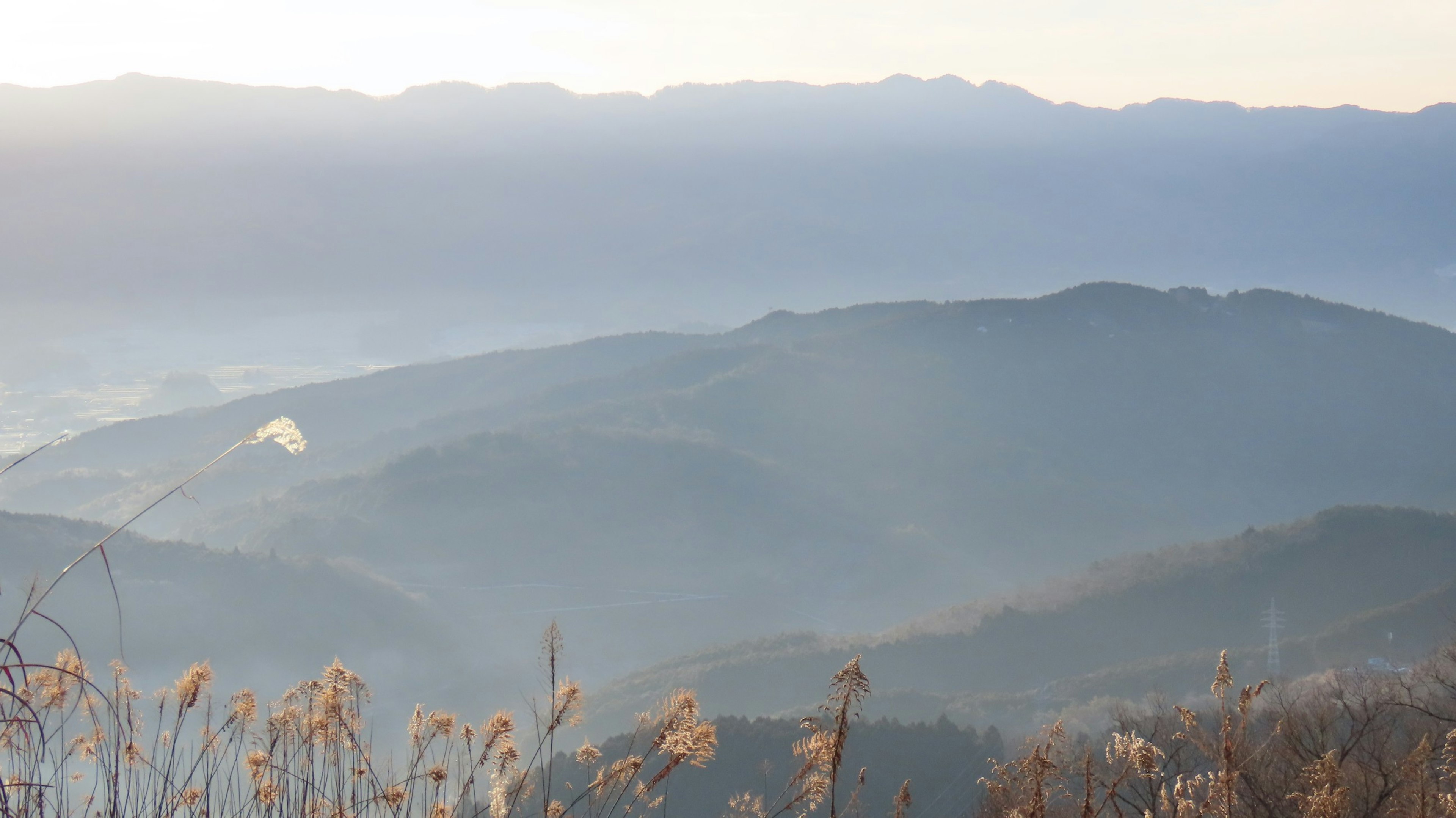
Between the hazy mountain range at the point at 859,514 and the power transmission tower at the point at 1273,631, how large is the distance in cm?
95

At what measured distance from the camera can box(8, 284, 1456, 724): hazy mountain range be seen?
74.1 metres

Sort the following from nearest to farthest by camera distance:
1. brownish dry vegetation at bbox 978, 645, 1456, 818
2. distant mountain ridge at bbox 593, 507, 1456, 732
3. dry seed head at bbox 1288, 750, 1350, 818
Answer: dry seed head at bbox 1288, 750, 1350, 818, brownish dry vegetation at bbox 978, 645, 1456, 818, distant mountain ridge at bbox 593, 507, 1456, 732

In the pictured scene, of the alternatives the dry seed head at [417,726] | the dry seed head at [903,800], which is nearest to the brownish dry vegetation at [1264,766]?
the dry seed head at [903,800]

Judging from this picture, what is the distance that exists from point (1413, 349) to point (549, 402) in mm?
159122

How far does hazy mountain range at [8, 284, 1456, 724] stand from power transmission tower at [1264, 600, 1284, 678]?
0.95m

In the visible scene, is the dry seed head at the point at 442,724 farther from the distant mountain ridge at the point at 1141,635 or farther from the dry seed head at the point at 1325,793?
the distant mountain ridge at the point at 1141,635

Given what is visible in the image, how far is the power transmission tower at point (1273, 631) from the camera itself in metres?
55.6

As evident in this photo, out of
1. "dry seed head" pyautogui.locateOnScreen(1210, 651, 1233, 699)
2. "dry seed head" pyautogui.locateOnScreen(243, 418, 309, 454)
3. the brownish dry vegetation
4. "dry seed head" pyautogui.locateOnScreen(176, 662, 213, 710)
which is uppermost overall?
"dry seed head" pyautogui.locateOnScreen(243, 418, 309, 454)

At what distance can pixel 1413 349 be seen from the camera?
641ft

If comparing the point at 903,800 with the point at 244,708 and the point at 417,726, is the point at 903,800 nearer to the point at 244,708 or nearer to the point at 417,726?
the point at 417,726

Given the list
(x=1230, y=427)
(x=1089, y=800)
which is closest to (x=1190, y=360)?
(x=1230, y=427)

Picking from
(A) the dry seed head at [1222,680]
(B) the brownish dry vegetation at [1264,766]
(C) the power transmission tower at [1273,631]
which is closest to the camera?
(A) the dry seed head at [1222,680]

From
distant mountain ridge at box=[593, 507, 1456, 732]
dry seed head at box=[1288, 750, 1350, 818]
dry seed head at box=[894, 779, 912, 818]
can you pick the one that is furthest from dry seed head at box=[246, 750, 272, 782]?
distant mountain ridge at box=[593, 507, 1456, 732]

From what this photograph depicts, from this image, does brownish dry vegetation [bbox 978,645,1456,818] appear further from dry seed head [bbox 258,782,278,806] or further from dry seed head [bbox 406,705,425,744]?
dry seed head [bbox 258,782,278,806]
